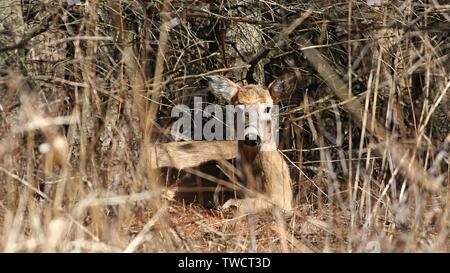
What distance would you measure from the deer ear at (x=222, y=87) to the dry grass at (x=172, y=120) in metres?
0.23

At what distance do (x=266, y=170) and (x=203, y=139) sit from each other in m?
2.01

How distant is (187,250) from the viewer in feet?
14.1

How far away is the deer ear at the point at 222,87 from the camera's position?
7.28 metres

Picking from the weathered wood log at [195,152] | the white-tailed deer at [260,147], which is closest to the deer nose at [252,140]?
the white-tailed deer at [260,147]

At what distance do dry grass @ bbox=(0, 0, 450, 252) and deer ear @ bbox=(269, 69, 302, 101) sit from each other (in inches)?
8.2

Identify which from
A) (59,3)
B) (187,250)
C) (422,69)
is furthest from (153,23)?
(187,250)

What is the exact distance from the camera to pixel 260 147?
7180mm

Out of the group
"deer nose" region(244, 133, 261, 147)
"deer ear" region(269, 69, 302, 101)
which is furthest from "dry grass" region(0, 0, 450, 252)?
"deer nose" region(244, 133, 261, 147)

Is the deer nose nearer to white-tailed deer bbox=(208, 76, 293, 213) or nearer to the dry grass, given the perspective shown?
white-tailed deer bbox=(208, 76, 293, 213)

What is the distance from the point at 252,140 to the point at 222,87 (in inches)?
27.8

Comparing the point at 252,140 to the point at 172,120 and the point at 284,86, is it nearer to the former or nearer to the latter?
the point at 284,86

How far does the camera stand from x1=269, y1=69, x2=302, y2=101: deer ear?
729cm

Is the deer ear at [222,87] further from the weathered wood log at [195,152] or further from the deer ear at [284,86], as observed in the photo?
the weathered wood log at [195,152]

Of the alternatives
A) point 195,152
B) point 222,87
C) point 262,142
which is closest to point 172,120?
point 195,152
